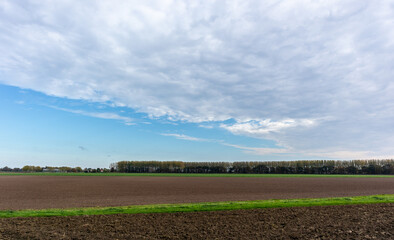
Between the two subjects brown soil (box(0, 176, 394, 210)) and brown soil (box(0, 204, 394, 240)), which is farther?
brown soil (box(0, 176, 394, 210))

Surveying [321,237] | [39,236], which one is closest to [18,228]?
[39,236]

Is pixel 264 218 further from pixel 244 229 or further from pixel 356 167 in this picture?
pixel 356 167

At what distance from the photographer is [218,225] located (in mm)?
17047

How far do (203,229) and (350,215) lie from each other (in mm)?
11473

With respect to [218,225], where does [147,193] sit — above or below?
below

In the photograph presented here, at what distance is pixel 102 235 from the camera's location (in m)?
15.0

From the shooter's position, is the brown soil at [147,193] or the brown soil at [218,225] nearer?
the brown soil at [218,225]

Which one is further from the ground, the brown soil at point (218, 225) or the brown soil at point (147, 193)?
the brown soil at point (218, 225)

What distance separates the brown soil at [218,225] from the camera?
48.9 feet

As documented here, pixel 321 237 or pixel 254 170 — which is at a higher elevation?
pixel 321 237

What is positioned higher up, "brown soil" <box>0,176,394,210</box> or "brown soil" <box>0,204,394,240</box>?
"brown soil" <box>0,204,394,240</box>

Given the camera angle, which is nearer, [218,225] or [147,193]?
[218,225]

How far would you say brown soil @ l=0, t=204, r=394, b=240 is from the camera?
1489 cm

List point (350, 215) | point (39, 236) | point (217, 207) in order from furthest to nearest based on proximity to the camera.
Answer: point (217, 207), point (350, 215), point (39, 236)
